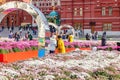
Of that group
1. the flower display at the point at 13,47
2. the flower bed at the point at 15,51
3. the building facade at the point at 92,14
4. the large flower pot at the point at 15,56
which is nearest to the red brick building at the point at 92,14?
the building facade at the point at 92,14

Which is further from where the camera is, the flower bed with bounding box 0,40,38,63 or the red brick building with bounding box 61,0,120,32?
the red brick building with bounding box 61,0,120,32

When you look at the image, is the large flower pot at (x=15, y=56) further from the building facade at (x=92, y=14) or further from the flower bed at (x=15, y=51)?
the building facade at (x=92, y=14)

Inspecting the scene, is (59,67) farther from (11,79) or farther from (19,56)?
(19,56)

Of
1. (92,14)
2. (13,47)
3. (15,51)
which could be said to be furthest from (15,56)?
(92,14)

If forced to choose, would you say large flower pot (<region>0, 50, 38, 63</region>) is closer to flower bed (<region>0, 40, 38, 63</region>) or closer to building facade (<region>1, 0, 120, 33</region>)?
flower bed (<region>0, 40, 38, 63</region>)

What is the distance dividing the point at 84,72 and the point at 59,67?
3.13ft

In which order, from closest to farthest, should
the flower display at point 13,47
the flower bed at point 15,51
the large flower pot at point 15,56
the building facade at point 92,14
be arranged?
the large flower pot at point 15,56 < the flower bed at point 15,51 < the flower display at point 13,47 < the building facade at point 92,14

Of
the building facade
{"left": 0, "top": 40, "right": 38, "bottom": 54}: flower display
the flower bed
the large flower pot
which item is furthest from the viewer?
the building facade

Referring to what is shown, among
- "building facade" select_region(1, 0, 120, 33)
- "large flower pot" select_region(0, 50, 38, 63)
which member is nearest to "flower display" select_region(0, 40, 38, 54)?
"large flower pot" select_region(0, 50, 38, 63)

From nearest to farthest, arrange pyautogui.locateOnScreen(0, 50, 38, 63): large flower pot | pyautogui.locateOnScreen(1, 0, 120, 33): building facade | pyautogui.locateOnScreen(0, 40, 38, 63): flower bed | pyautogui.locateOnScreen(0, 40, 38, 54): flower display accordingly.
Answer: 1. pyautogui.locateOnScreen(0, 50, 38, 63): large flower pot
2. pyautogui.locateOnScreen(0, 40, 38, 63): flower bed
3. pyautogui.locateOnScreen(0, 40, 38, 54): flower display
4. pyautogui.locateOnScreen(1, 0, 120, 33): building facade

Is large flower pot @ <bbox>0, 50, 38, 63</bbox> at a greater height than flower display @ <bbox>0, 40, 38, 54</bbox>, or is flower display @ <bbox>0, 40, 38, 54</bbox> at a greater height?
flower display @ <bbox>0, 40, 38, 54</bbox>

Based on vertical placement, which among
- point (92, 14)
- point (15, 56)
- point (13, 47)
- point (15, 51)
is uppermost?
point (13, 47)

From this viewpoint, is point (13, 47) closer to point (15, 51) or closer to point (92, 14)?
point (15, 51)

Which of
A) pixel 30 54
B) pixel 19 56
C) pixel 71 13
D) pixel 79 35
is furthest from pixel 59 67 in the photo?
pixel 71 13
